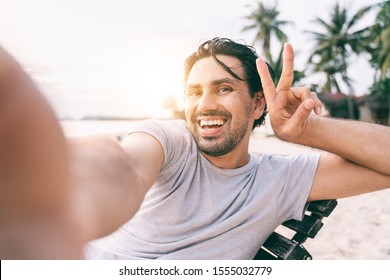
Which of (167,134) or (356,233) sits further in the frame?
(356,233)

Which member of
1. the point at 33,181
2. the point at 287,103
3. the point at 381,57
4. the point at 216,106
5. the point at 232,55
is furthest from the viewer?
the point at 381,57

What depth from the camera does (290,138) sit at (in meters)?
1.35

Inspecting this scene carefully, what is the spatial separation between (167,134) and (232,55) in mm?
575

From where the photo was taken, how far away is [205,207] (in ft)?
4.52

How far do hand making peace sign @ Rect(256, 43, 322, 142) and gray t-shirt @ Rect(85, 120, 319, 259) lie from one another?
19cm

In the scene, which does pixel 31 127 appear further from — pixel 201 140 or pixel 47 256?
pixel 201 140

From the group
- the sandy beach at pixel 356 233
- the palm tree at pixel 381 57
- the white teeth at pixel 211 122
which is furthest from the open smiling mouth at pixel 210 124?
the palm tree at pixel 381 57

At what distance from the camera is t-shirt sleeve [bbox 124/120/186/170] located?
1.24 m

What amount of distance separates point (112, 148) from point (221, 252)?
2.55 feet

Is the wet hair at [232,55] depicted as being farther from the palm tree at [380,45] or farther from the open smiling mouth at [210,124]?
the palm tree at [380,45]

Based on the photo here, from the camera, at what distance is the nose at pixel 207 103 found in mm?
1509

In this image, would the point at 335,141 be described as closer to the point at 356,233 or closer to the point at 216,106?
the point at 216,106

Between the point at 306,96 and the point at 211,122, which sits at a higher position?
the point at 306,96

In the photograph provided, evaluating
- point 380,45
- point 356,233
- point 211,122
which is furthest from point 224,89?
point 380,45
